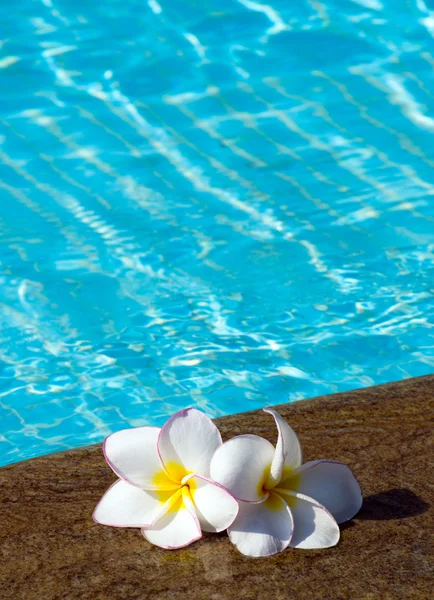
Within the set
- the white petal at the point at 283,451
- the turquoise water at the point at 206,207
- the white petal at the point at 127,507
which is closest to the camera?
the white petal at the point at 283,451

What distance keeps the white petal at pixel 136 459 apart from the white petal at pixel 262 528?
5.6 inches

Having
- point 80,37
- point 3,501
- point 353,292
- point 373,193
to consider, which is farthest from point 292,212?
point 3,501

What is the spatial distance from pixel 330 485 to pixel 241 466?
19cm

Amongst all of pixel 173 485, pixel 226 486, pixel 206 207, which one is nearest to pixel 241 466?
pixel 226 486

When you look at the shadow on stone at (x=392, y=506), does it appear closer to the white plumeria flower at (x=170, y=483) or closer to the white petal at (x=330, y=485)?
the white petal at (x=330, y=485)

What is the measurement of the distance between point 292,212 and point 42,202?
1247 millimetres

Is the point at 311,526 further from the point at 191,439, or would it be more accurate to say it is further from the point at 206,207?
the point at 206,207

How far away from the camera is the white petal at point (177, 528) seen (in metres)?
1.41

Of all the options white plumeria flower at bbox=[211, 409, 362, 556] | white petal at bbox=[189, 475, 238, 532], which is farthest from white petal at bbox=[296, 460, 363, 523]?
white petal at bbox=[189, 475, 238, 532]

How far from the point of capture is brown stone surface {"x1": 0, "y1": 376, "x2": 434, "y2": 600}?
1399 millimetres

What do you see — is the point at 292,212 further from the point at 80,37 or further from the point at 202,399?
the point at 80,37

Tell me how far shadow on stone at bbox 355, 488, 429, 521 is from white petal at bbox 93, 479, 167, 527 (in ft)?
1.29

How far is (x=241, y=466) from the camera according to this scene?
139cm

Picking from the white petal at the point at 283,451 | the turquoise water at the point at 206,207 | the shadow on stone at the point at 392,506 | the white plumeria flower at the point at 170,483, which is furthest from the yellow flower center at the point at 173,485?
the turquoise water at the point at 206,207
